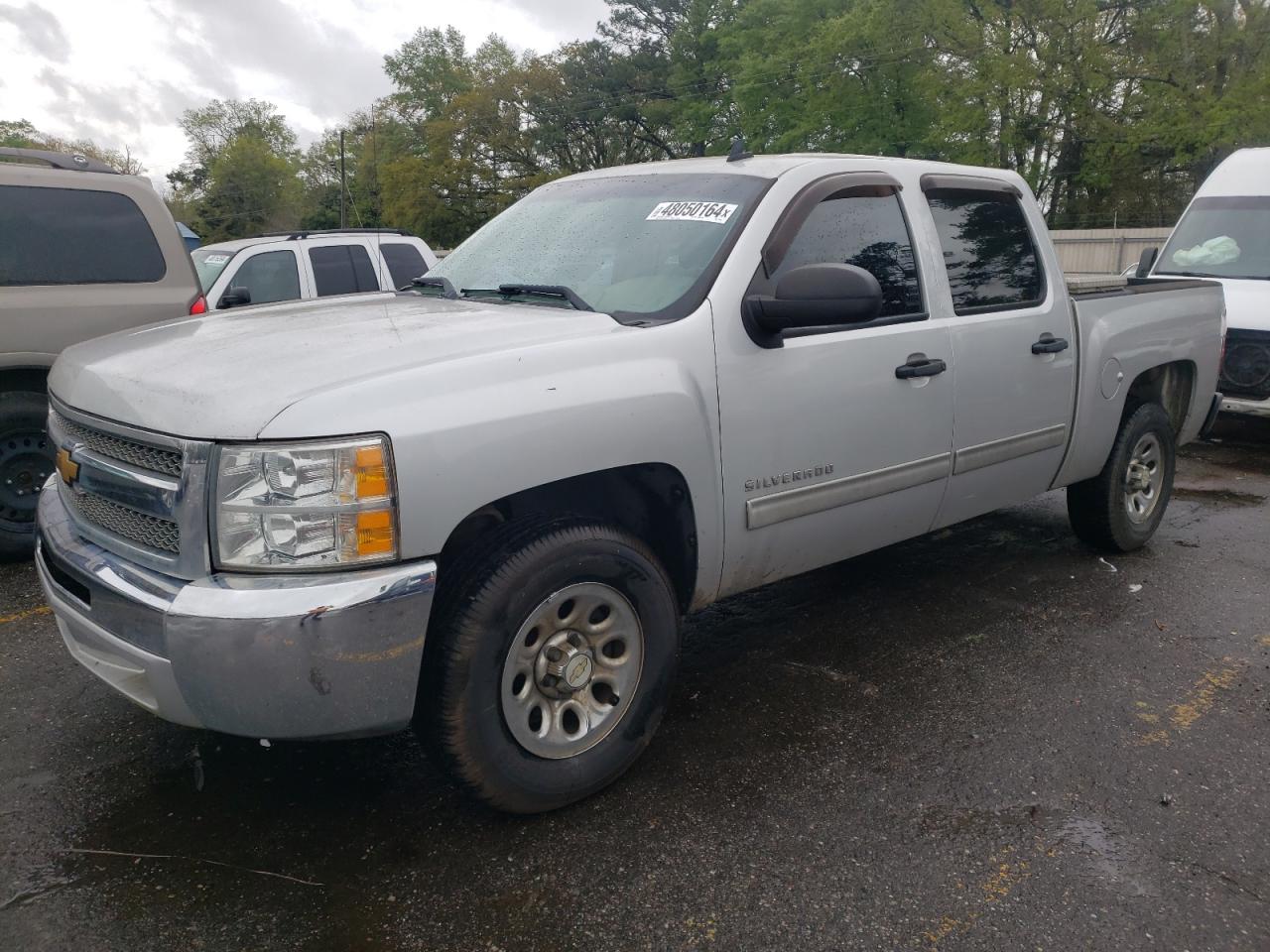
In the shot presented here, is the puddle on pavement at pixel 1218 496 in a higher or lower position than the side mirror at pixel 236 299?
lower

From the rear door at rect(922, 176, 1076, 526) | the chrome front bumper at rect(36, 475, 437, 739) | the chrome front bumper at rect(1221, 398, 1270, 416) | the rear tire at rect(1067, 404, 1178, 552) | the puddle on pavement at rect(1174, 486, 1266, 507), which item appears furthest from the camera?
the chrome front bumper at rect(1221, 398, 1270, 416)

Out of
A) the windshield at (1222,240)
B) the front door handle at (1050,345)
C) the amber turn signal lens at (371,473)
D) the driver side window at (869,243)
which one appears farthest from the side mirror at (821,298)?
the windshield at (1222,240)

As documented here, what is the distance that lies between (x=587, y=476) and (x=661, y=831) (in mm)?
1040

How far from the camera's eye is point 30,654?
4.15 metres

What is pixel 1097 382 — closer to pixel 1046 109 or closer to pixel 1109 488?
pixel 1109 488

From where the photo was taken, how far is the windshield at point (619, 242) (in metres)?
3.41

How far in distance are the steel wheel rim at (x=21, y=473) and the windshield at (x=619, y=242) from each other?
8.88 ft

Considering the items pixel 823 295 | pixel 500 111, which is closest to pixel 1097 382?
pixel 823 295

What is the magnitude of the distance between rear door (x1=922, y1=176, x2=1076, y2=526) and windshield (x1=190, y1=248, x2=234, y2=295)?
6962 millimetres

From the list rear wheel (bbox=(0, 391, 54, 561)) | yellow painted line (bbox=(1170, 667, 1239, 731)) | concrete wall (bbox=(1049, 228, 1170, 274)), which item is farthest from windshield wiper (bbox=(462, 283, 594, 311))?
concrete wall (bbox=(1049, 228, 1170, 274))

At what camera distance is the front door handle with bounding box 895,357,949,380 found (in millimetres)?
3764

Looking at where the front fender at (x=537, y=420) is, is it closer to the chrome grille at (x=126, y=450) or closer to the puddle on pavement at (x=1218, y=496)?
the chrome grille at (x=126, y=450)

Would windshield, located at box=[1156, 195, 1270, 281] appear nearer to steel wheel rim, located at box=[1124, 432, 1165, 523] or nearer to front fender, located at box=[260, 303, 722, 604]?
steel wheel rim, located at box=[1124, 432, 1165, 523]

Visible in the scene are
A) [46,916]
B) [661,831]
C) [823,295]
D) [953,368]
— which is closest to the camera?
[46,916]
